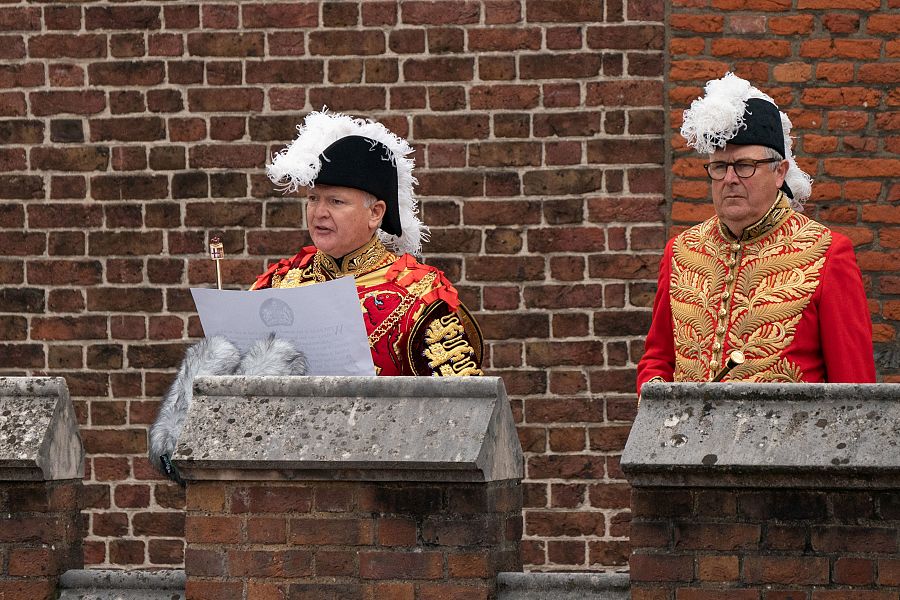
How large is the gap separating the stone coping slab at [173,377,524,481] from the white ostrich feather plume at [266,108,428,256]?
2.28 feet

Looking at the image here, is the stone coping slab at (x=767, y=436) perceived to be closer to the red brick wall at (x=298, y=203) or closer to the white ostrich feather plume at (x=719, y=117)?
the white ostrich feather plume at (x=719, y=117)

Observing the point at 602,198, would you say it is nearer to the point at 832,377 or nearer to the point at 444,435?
the point at 832,377

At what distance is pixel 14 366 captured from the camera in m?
5.95

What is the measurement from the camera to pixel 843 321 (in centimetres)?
376

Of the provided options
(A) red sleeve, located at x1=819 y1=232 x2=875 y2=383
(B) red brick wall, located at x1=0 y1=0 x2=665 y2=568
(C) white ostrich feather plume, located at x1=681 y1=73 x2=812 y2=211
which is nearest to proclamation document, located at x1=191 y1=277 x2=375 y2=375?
(C) white ostrich feather plume, located at x1=681 y1=73 x2=812 y2=211

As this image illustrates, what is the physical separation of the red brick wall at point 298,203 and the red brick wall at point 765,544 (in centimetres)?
261

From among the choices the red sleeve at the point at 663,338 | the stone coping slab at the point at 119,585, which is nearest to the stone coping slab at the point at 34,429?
the stone coping slab at the point at 119,585

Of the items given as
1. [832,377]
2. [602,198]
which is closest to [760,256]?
[832,377]

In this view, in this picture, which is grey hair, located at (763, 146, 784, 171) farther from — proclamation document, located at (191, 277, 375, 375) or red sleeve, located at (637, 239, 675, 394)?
proclamation document, located at (191, 277, 375, 375)

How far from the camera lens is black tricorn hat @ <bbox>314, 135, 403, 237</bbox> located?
13.0 ft

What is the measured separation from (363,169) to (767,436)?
143cm

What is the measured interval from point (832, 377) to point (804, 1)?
230 centimetres

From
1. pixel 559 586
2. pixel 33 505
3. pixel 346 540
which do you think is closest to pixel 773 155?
pixel 559 586

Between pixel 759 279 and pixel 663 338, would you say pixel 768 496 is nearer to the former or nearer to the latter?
pixel 759 279
